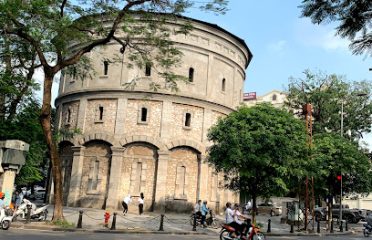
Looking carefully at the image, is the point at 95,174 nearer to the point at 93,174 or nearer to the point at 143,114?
the point at 93,174

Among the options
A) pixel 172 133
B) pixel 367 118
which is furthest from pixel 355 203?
pixel 172 133

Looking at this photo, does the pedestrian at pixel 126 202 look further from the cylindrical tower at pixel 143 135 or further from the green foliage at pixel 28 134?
the green foliage at pixel 28 134

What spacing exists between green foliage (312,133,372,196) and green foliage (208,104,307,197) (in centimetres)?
467

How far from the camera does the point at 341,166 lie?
A: 28719 millimetres

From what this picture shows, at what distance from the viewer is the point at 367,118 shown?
133ft

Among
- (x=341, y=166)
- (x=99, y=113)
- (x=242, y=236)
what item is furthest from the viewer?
(x=99, y=113)

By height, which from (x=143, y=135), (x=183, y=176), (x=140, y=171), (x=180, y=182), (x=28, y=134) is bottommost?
(x=180, y=182)

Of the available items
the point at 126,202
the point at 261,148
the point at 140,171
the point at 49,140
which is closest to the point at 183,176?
the point at 140,171

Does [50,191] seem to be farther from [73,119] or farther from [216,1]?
[216,1]

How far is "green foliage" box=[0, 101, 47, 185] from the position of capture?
22641 millimetres

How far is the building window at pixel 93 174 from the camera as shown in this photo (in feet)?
98.1

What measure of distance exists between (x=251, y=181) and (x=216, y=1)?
33.1 feet

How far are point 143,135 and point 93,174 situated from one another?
459 cm

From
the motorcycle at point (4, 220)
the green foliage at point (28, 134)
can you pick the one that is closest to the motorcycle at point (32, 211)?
the motorcycle at point (4, 220)
